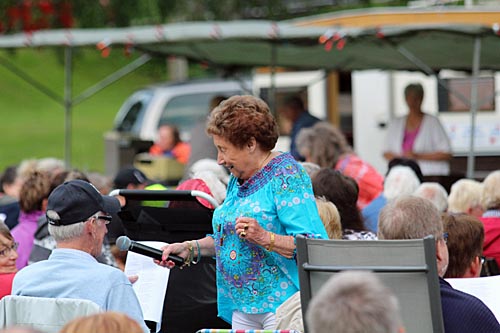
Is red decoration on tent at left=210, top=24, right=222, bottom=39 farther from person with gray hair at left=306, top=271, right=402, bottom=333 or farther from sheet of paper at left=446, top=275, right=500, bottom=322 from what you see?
person with gray hair at left=306, top=271, right=402, bottom=333

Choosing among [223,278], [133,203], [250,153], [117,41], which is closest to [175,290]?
[133,203]

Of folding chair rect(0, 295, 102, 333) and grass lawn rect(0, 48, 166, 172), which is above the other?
grass lawn rect(0, 48, 166, 172)

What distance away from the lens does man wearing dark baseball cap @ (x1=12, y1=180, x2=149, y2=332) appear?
166 inches

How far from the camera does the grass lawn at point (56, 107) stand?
2867 cm

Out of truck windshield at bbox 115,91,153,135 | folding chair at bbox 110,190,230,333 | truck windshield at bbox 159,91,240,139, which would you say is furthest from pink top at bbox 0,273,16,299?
truck windshield at bbox 115,91,153,135

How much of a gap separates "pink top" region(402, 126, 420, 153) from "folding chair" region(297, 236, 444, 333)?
7231 millimetres

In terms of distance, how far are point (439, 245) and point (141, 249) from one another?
51.3 inches

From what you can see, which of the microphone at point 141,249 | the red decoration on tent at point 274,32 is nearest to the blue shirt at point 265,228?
the microphone at point 141,249

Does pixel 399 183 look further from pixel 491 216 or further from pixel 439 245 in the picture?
pixel 439 245

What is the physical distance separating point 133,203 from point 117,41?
18.6ft

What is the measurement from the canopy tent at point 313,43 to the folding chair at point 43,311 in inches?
245

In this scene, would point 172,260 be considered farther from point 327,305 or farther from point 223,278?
point 327,305

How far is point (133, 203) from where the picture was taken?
19.1 feet

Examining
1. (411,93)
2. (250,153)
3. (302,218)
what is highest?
(411,93)
